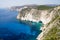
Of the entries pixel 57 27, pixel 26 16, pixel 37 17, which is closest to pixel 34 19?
pixel 37 17

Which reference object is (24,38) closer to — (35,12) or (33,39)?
(33,39)

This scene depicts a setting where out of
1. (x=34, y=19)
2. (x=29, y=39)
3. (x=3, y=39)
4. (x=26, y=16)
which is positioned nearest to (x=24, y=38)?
(x=29, y=39)

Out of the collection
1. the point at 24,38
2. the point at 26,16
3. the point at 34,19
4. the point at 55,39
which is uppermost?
the point at 26,16

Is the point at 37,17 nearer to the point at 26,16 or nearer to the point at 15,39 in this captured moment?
the point at 26,16

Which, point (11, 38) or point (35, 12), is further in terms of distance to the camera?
point (35, 12)

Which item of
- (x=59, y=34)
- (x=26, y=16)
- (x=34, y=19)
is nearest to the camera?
(x=59, y=34)

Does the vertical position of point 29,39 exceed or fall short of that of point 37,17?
it falls short

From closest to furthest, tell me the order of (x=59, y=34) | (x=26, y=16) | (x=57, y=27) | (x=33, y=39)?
(x=59, y=34) < (x=57, y=27) < (x=33, y=39) < (x=26, y=16)

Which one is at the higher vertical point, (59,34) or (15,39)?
(15,39)

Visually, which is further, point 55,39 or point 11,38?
point 11,38
